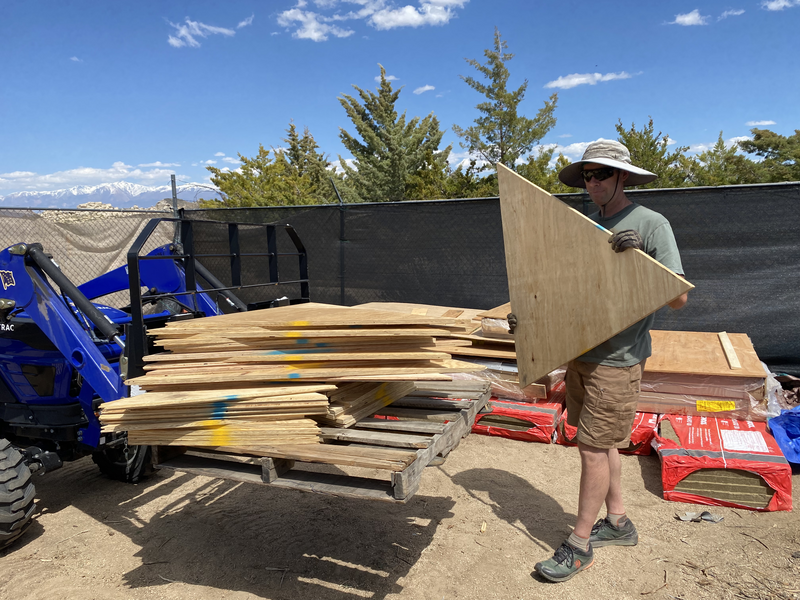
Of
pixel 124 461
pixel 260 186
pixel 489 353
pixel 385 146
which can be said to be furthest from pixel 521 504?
pixel 385 146

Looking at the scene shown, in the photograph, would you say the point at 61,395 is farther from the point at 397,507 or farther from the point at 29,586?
the point at 397,507

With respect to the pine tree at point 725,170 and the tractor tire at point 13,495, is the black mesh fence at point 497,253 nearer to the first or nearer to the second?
the tractor tire at point 13,495

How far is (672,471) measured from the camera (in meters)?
3.90

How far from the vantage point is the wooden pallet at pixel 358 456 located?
86.6 inches

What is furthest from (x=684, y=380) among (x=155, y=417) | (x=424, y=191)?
(x=424, y=191)

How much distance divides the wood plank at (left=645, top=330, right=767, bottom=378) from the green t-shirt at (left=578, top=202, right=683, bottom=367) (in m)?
2.10

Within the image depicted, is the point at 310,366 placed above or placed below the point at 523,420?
above

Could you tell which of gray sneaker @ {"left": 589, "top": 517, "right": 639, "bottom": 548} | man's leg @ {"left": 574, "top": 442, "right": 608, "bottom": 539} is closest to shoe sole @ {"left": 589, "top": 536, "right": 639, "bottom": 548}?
gray sneaker @ {"left": 589, "top": 517, "right": 639, "bottom": 548}

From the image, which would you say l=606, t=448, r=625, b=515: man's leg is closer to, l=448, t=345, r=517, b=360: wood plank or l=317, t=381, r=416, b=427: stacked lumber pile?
l=317, t=381, r=416, b=427: stacked lumber pile

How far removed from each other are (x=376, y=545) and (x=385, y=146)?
1080 inches

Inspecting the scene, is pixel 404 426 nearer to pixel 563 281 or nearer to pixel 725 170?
pixel 563 281

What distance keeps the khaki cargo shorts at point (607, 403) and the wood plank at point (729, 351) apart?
2.31 m

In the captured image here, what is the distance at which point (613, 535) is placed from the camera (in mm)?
3275

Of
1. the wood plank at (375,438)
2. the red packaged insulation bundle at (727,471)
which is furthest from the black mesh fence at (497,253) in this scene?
the wood plank at (375,438)
